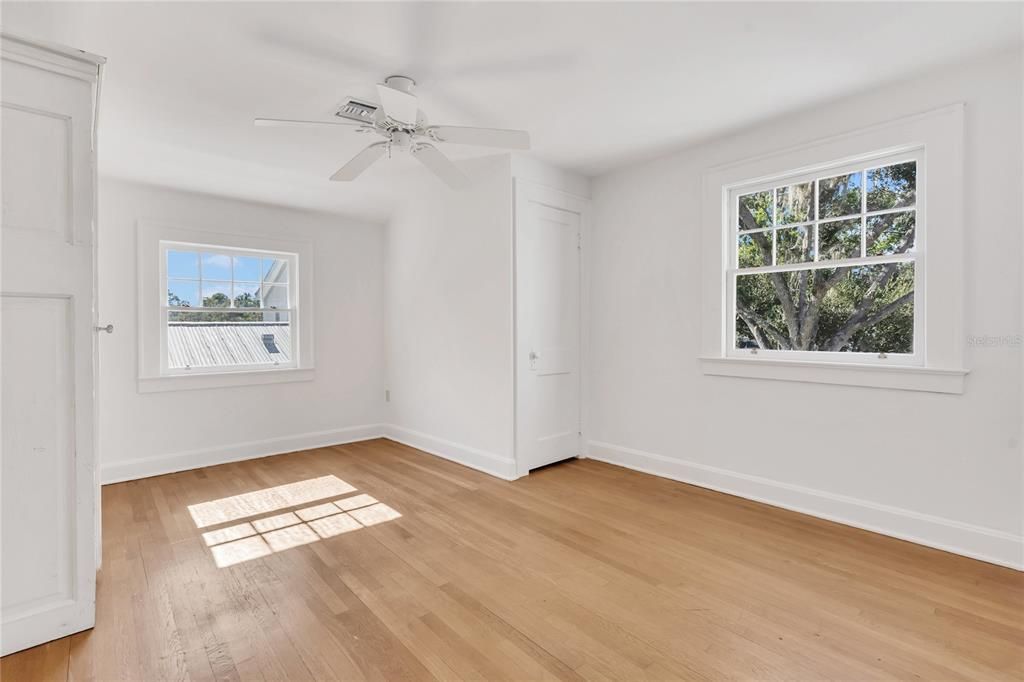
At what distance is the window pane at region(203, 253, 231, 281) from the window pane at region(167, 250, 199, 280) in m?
0.07

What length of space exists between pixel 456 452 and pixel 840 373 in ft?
9.83

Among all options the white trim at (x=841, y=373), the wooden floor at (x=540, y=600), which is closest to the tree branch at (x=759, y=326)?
the white trim at (x=841, y=373)

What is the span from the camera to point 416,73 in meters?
2.61

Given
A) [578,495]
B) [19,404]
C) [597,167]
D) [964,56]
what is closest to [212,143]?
[19,404]

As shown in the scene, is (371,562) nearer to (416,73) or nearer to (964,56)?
(416,73)

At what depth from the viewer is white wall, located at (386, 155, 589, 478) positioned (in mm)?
4000

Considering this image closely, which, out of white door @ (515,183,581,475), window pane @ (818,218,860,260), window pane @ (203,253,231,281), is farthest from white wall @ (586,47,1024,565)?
window pane @ (203,253,231,281)

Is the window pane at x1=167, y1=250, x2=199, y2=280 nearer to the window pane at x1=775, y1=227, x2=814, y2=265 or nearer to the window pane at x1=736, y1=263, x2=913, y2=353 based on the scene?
the window pane at x1=736, y1=263, x2=913, y2=353

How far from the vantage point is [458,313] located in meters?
4.47

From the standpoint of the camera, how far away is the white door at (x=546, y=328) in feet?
13.1

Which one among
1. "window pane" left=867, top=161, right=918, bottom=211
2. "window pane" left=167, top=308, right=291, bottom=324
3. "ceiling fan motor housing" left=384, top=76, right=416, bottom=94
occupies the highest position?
"ceiling fan motor housing" left=384, top=76, right=416, bottom=94

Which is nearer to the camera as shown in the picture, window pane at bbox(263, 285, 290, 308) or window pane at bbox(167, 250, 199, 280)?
window pane at bbox(167, 250, 199, 280)

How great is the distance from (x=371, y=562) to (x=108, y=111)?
3.08 meters

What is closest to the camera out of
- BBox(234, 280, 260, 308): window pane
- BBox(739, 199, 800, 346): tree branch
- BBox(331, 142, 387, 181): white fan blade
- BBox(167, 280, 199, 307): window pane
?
BBox(331, 142, 387, 181): white fan blade
